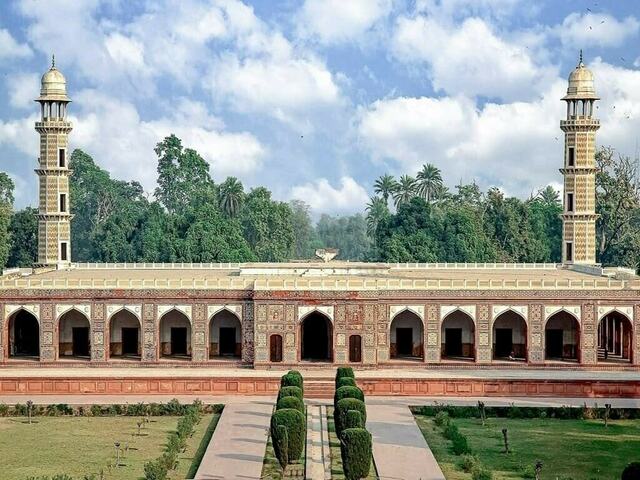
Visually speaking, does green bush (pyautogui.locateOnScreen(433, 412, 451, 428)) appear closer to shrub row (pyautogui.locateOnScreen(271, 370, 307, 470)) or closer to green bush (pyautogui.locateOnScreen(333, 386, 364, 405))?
green bush (pyautogui.locateOnScreen(333, 386, 364, 405))

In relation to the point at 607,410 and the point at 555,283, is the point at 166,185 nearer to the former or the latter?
the point at 555,283

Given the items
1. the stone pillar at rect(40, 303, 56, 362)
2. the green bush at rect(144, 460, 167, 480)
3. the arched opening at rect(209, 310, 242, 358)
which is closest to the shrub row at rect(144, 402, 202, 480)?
the green bush at rect(144, 460, 167, 480)

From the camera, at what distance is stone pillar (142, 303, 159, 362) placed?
3391cm

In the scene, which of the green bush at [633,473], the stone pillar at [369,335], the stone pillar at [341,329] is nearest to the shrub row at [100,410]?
the stone pillar at [341,329]

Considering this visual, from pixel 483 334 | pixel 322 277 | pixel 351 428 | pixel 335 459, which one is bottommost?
pixel 335 459

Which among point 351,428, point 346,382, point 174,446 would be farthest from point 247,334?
point 351,428

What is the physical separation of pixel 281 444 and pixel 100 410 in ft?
26.4

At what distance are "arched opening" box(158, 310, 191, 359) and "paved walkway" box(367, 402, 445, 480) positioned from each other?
819 centimetres

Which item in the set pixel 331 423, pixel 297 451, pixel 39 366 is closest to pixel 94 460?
pixel 297 451

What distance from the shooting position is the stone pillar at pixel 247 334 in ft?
110

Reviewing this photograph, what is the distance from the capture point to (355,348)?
3344 centimetres

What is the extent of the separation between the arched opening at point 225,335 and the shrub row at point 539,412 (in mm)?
8504

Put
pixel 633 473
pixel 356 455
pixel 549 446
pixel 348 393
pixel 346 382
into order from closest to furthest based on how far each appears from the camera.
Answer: pixel 633 473 < pixel 356 455 < pixel 549 446 < pixel 348 393 < pixel 346 382

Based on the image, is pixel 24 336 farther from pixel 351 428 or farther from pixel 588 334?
pixel 351 428
